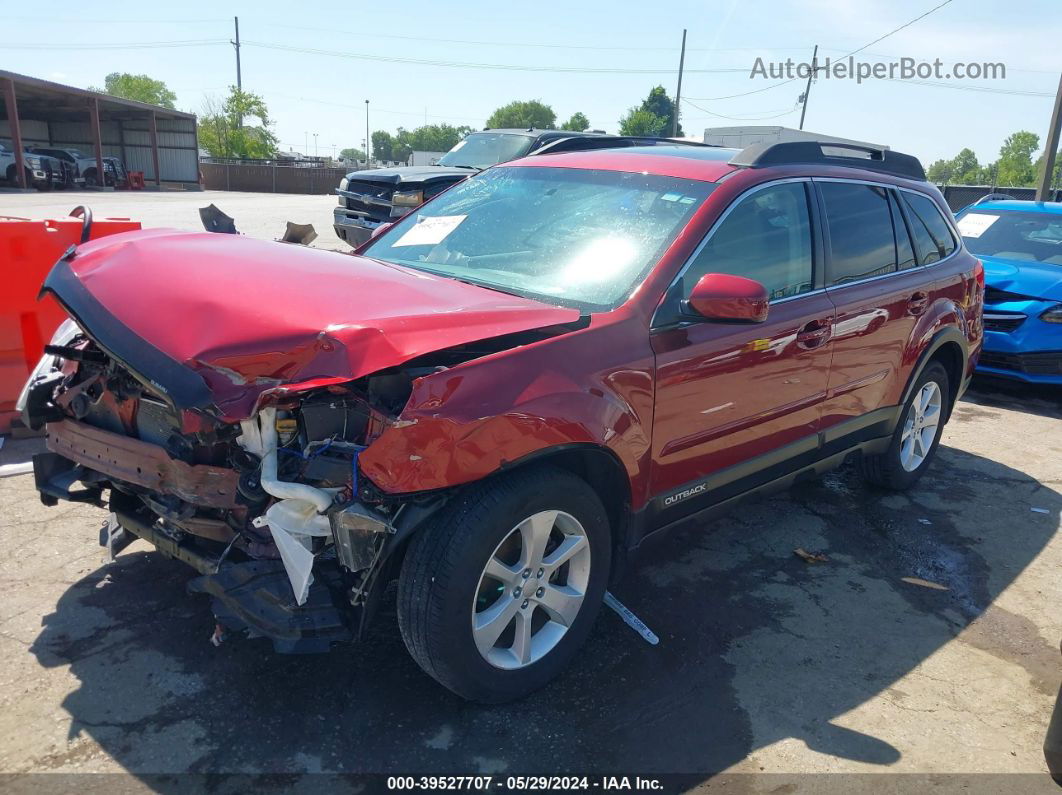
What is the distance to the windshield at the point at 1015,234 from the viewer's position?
8.40 meters

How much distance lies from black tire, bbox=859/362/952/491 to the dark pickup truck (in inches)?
247

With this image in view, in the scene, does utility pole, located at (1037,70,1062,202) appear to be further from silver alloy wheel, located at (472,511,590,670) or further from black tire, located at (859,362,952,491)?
silver alloy wheel, located at (472,511,590,670)

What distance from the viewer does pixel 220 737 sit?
8.61 ft

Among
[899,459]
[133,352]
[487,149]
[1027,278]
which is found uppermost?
[487,149]

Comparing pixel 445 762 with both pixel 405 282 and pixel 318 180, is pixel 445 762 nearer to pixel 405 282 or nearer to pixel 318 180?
pixel 405 282

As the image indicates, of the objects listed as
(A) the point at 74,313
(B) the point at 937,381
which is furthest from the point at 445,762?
(B) the point at 937,381

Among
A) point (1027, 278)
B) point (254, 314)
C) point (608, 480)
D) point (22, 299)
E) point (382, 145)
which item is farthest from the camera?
point (382, 145)

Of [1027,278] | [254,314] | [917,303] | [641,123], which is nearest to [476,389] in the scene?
[254,314]

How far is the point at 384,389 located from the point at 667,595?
71.7 inches

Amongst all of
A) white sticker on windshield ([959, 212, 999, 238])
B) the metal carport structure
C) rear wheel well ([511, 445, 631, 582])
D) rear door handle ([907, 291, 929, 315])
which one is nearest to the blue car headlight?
white sticker on windshield ([959, 212, 999, 238])

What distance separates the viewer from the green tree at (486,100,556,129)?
11291 centimetres

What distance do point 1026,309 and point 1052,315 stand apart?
214mm

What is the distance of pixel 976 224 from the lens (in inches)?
360

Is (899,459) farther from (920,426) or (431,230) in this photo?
(431,230)
